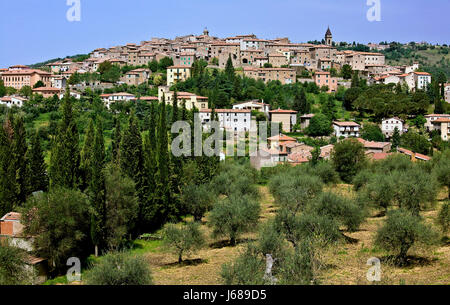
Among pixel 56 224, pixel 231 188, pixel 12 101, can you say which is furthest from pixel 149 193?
pixel 12 101

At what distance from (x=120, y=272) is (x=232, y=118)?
156 feet

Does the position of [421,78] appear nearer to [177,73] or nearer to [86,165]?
[177,73]

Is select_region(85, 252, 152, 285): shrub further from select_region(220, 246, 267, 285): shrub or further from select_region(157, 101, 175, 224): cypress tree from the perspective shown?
select_region(157, 101, 175, 224): cypress tree

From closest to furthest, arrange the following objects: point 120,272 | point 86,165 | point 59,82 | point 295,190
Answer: point 120,272, point 86,165, point 295,190, point 59,82

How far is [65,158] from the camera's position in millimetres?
26391

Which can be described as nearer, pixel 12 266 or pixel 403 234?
pixel 12 266

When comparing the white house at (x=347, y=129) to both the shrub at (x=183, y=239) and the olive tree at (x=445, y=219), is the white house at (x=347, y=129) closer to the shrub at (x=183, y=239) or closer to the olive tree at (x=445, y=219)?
the olive tree at (x=445, y=219)

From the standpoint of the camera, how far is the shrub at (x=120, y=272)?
15.7m

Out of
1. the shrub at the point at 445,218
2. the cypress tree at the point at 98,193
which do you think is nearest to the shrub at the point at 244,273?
the shrub at the point at 445,218

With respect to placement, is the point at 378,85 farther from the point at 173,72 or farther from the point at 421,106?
the point at 173,72
